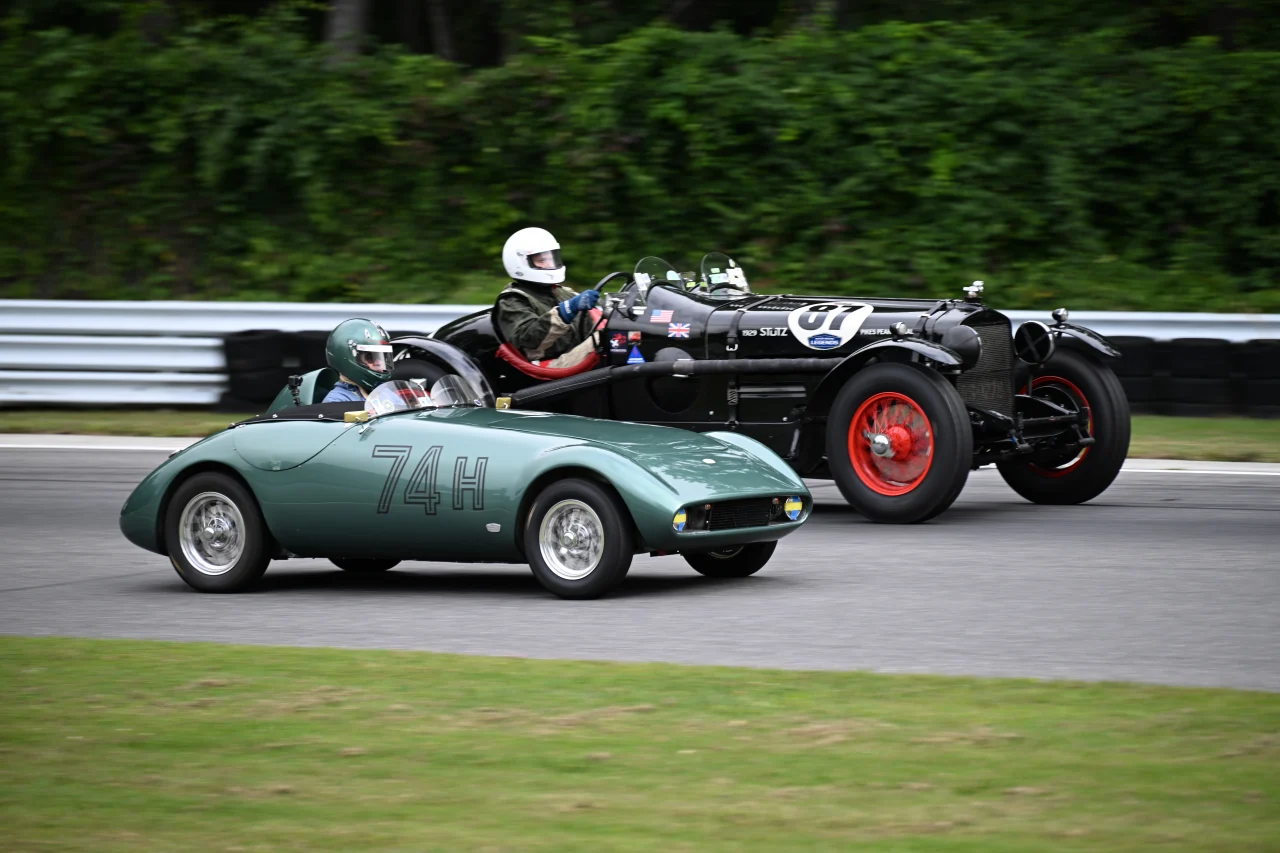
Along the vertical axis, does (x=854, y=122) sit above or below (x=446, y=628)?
above

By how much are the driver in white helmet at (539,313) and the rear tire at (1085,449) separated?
2.89 metres

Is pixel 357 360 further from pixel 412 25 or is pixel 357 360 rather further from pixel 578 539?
pixel 412 25

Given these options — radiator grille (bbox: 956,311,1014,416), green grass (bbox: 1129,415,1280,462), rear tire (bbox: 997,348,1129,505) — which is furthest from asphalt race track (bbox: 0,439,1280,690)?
green grass (bbox: 1129,415,1280,462)

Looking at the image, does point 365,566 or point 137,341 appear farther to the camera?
point 137,341

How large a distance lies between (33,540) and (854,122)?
12.9m

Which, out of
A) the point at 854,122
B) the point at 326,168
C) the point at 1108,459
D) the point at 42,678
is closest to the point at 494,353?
the point at 1108,459

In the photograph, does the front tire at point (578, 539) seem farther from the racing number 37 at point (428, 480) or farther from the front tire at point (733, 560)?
the front tire at point (733, 560)

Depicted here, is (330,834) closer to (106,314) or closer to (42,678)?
(42,678)

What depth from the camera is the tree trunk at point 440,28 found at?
25562mm

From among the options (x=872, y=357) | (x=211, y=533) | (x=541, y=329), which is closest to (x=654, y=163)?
(x=541, y=329)

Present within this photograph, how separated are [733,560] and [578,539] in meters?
1.03

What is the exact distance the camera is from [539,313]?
12391 millimetres

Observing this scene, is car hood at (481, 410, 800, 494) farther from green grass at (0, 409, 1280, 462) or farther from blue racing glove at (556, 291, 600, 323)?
green grass at (0, 409, 1280, 462)

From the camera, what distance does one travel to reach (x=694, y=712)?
585 cm
